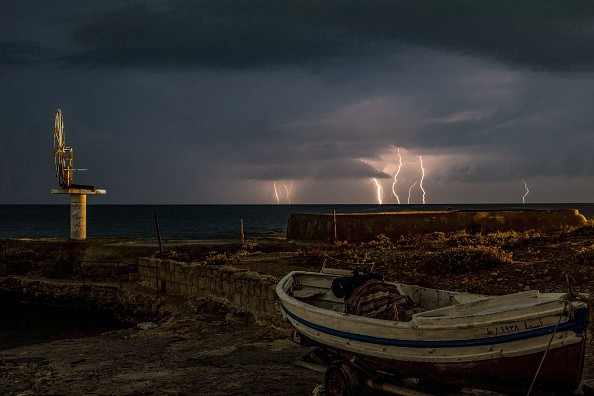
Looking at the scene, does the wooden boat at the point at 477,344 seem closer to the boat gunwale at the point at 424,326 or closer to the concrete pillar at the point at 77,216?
the boat gunwale at the point at 424,326

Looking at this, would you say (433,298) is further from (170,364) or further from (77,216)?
(77,216)

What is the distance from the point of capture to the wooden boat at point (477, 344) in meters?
6.58

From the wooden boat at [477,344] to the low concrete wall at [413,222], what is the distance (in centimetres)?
1948

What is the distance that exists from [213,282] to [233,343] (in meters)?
6.72

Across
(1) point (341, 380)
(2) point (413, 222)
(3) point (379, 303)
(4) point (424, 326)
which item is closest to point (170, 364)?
(1) point (341, 380)

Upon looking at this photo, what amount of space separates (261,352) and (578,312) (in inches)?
293

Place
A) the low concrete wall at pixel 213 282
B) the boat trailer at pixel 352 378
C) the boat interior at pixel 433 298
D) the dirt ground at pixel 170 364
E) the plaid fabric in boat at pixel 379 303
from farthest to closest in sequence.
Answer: the low concrete wall at pixel 213 282, the dirt ground at pixel 170 364, the plaid fabric in boat at pixel 379 303, the boat trailer at pixel 352 378, the boat interior at pixel 433 298

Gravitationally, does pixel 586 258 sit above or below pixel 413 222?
below

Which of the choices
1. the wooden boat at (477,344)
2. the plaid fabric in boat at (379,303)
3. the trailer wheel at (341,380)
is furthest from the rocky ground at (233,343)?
the plaid fabric in boat at (379,303)

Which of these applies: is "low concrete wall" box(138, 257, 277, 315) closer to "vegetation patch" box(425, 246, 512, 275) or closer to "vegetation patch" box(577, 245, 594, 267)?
"vegetation patch" box(425, 246, 512, 275)

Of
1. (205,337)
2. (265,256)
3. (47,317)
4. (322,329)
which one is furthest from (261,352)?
(47,317)

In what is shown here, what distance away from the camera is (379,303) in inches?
332

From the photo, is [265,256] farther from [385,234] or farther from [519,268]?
[519,268]

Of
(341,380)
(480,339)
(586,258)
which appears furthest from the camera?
(586,258)
